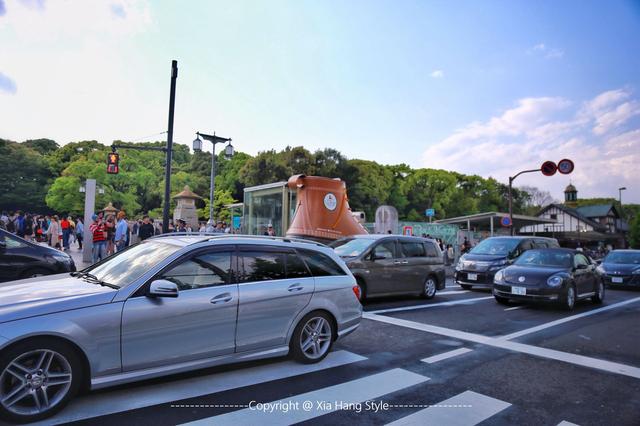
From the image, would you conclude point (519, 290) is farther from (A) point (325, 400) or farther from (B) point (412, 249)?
(A) point (325, 400)

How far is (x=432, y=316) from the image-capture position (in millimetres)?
8297

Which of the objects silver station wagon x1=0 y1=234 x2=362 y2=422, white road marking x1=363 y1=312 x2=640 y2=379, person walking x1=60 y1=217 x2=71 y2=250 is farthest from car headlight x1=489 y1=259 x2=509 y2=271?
person walking x1=60 y1=217 x2=71 y2=250

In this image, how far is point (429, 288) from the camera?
10703 mm

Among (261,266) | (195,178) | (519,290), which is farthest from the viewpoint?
(195,178)

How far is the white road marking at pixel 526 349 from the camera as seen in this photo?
5.32 m

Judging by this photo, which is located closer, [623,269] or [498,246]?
[498,246]

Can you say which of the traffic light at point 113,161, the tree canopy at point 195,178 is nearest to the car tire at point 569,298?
the traffic light at point 113,161

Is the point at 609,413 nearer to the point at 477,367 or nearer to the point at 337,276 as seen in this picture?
the point at 477,367

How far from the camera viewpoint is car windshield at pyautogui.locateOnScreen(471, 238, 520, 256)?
1315cm

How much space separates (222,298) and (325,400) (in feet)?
4.63

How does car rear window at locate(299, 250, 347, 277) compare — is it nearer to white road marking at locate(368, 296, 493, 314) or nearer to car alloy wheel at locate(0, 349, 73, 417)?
car alloy wheel at locate(0, 349, 73, 417)

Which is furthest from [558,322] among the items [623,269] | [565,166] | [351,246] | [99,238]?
[565,166]

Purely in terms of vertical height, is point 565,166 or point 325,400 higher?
point 565,166

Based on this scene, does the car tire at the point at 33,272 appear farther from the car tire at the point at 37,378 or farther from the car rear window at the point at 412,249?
the car rear window at the point at 412,249
